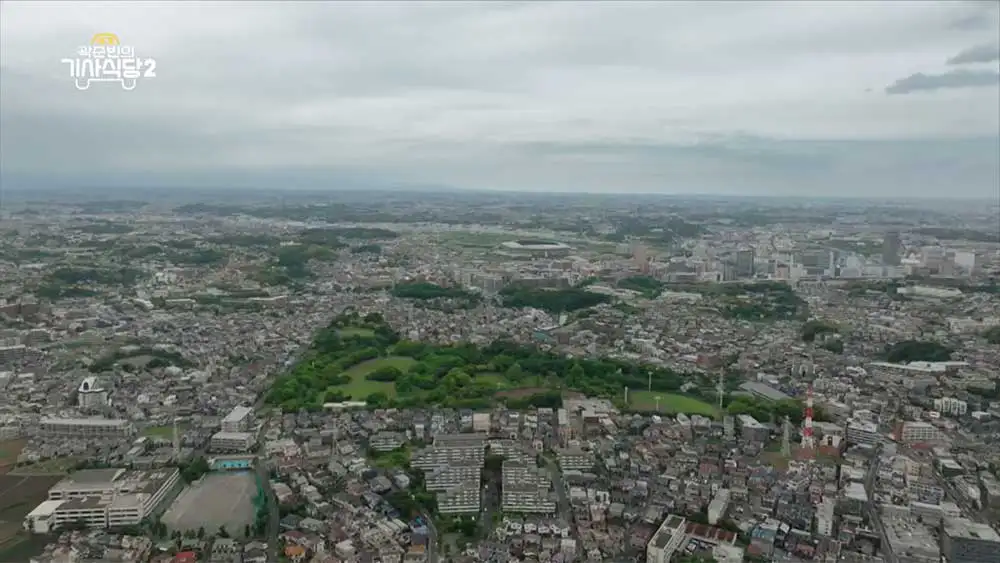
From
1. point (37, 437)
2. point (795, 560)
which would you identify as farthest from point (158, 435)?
point (795, 560)

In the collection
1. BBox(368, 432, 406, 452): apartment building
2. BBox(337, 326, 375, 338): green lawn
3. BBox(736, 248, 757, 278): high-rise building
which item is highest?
BBox(736, 248, 757, 278): high-rise building

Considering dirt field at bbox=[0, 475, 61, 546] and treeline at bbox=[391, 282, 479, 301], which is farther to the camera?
treeline at bbox=[391, 282, 479, 301]

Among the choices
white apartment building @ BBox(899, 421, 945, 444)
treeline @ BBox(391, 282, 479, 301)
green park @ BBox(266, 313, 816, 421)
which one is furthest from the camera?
treeline @ BBox(391, 282, 479, 301)

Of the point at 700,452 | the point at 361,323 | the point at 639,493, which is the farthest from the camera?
the point at 361,323

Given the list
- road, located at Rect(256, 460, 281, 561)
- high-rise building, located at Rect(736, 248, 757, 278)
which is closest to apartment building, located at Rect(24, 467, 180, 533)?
road, located at Rect(256, 460, 281, 561)

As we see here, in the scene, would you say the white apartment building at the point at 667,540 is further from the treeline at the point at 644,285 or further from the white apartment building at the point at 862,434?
the treeline at the point at 644,285

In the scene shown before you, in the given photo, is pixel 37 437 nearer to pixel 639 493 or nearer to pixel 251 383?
pixel 251 383

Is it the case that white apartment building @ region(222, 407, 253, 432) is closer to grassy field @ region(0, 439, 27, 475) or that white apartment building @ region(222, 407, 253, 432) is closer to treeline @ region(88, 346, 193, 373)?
grassy field @ region(0, 439, 27, 475)
